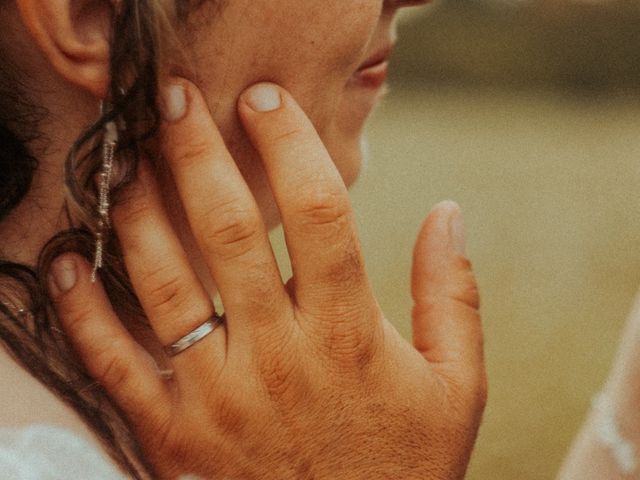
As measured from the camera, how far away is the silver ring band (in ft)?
4.48

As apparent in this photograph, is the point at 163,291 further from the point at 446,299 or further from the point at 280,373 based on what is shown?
the point at 446,299

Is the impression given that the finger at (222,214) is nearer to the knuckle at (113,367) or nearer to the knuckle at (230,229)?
the knuckle at (230,229)

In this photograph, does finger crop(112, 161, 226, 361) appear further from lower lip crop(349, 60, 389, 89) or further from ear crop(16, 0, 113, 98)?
lower lip crop(349, 60, 389, 89)

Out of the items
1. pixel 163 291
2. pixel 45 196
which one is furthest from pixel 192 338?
A: pixel 45 196

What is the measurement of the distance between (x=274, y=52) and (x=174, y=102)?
0.18m

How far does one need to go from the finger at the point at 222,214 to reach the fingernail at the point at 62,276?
0.19 meters

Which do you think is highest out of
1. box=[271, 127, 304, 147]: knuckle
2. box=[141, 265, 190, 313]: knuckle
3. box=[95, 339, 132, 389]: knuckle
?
box=[271, 127, 304, 147]: knuckle

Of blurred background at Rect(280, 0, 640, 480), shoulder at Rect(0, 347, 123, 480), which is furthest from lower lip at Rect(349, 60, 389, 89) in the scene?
blurred background at Rect(280, 0, 640, 480)

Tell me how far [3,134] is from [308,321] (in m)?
0.53

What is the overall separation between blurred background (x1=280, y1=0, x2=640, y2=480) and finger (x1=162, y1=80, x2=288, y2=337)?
11.7 ft

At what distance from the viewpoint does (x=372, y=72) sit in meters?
1.72

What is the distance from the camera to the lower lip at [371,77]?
5.54 ft

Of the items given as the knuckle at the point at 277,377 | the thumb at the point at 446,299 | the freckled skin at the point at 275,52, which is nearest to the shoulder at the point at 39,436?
the knuckle at the point at 277,377

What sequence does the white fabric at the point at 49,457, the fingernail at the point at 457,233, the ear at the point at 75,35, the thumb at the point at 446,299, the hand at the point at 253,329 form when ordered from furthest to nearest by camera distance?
1. the fingernail at the point at 457,233
2. the thumb at the point at 446,299
3. the hand at the point at 253,329
4. the ear at the point at 75,35
5. the white fabric at the point at 49,457
